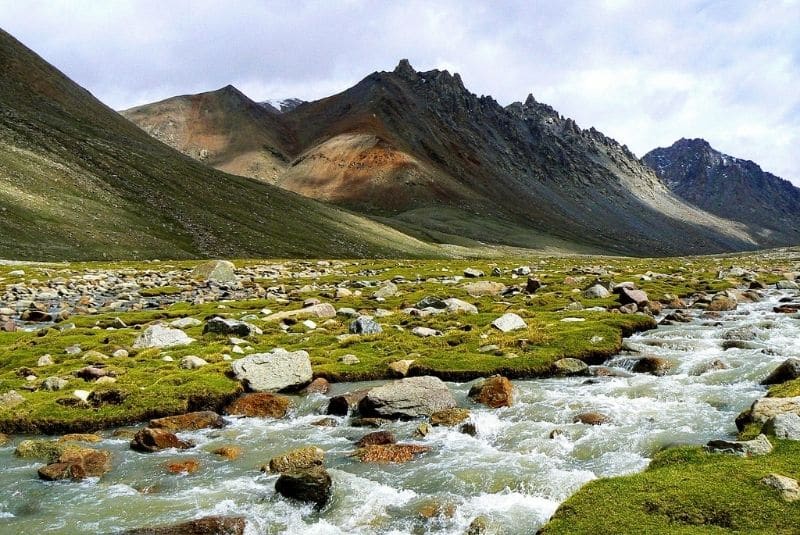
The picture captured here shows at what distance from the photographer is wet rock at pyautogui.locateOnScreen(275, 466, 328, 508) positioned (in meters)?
12.0

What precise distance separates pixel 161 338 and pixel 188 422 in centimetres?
1013

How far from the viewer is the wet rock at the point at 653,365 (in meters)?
21.1

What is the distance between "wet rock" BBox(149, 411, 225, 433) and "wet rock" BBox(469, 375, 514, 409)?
26.5 feet

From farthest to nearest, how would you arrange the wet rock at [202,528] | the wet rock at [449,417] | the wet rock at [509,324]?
the wet rock at [509,324] < the wet rock at [449,417] < the wet rock at [202,528]

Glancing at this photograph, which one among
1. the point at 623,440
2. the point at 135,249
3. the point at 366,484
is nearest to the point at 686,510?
A: the point at 623,440

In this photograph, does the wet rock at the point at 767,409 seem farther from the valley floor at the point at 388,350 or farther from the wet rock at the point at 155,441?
the wet rock at the point at 155,441

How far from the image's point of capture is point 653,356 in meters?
22.2

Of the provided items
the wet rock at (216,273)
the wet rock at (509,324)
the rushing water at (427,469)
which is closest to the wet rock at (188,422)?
the rushing water at (427,469)

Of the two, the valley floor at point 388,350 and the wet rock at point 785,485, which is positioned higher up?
the wet rock at point 785,485

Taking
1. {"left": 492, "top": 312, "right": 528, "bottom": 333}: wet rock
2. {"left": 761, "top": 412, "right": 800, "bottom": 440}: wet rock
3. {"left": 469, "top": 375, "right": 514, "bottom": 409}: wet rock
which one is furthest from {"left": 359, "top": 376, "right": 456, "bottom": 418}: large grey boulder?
{"left": 492, "top": 312, "right": 528, "bottom": 333}: wet rock

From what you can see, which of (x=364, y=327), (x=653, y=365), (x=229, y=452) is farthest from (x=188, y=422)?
(x=653, y=365)

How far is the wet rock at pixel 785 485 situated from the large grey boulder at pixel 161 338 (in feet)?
74.3

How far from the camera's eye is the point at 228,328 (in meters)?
27.5

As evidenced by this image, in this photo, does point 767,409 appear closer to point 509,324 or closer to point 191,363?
point 509,324
